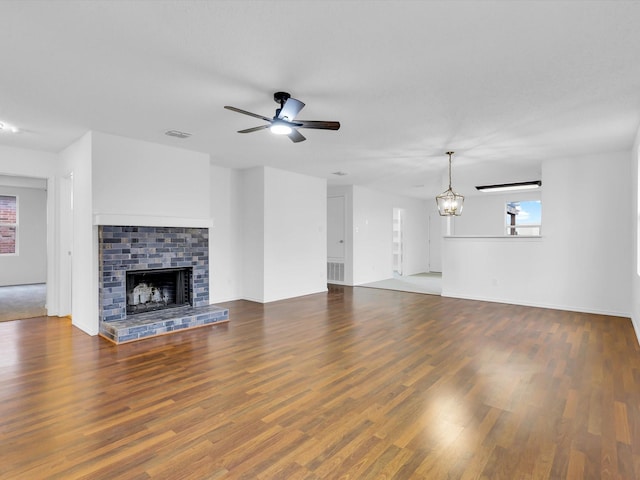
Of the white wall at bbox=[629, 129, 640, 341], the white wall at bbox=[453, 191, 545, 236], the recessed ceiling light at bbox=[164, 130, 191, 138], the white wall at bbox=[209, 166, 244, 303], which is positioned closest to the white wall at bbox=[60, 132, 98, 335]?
the recessed ceiling light at bbox=[164, 130, 191, 138]

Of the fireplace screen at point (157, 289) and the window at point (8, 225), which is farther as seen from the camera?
the window at point (8, 225)

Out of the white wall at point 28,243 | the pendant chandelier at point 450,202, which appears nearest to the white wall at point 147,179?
the pendant chandelier at point 450,202

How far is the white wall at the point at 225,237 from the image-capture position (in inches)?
247

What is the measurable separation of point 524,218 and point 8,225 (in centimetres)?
1352

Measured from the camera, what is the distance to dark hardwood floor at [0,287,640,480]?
189cm

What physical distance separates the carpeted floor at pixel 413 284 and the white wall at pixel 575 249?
144 cm

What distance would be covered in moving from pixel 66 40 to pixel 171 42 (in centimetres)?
68

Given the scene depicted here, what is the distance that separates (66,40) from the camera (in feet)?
7.55

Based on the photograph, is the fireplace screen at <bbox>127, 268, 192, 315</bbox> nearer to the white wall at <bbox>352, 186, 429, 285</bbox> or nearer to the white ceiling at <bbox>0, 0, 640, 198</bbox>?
the white ceiling at <bbox>0, 0, 640, 198</bbox>

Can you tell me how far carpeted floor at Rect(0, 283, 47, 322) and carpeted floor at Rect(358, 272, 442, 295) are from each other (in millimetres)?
6399

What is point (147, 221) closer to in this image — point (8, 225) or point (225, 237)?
point (225, 237)

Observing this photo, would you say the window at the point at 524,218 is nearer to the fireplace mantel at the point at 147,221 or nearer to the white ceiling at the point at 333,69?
the white ceiling at the point at 333,69

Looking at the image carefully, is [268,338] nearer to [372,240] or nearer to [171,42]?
[171,42]

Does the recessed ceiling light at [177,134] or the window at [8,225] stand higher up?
the recessed ceiling light at [177,134]
